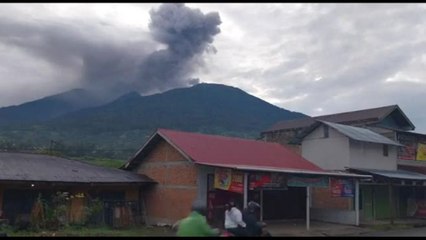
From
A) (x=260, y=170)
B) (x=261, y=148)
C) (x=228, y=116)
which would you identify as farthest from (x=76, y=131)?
(x=260, y=170)

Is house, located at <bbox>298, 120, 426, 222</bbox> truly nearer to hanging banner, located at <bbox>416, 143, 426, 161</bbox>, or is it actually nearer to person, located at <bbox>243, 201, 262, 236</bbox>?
hanging banner, located at <bbox>416, 143, 426, 161</bbox>

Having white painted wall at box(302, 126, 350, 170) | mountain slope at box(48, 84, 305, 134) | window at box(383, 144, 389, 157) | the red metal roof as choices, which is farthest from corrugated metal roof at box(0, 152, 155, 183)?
mountain slope at box(48, 84, 305, 134)

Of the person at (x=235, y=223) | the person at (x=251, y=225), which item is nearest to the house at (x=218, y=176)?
the person at (x=235, y=223)

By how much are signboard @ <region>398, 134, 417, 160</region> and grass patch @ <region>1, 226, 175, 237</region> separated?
53.9 ft

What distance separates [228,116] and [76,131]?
2899cm

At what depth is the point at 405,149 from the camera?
3098 centimetres

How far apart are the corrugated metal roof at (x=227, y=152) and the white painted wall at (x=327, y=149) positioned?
81.7 inches

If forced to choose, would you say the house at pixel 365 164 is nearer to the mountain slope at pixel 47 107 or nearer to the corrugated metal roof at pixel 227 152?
the corrugated metal roof at pixel 227 152

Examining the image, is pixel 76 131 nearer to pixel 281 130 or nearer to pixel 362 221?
pixel 281 130

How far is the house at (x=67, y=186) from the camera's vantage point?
1998 centimetres

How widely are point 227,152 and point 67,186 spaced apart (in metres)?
7.31

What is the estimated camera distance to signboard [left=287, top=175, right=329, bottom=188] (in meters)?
20.5

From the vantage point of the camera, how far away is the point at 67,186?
21.3 metres

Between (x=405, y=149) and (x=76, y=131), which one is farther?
(x=76, y=131)
